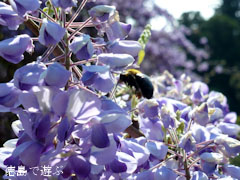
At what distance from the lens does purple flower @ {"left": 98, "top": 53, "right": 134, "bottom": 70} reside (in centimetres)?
76

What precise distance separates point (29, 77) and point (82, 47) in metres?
0.11

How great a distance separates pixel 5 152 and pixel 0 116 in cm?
210

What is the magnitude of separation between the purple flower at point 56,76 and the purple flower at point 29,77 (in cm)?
2

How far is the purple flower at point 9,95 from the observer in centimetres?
77

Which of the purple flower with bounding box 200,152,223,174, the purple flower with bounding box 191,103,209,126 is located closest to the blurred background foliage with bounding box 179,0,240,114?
the purple flower with bounding box 191,103,209,126

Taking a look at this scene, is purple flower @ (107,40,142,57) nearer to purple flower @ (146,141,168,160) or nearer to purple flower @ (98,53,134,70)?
purple flower @ (98,53,134,70)

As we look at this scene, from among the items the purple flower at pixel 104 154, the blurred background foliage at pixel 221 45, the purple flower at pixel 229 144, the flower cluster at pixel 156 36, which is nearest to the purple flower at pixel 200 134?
the purple flower at pixel 229 144

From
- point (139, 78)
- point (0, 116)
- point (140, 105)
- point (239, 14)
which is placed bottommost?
point (239, 14)

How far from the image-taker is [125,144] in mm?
849

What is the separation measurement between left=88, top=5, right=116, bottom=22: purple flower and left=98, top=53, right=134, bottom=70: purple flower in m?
0.09

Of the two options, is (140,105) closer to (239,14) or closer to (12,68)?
(12,68)

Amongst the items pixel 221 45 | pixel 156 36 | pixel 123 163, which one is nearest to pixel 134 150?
pixel 123 163

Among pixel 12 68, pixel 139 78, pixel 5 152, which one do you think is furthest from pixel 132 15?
pixel 5 152

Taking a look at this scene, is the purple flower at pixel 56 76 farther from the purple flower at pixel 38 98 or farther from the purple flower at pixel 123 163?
the purple flower at pixel 123 163
